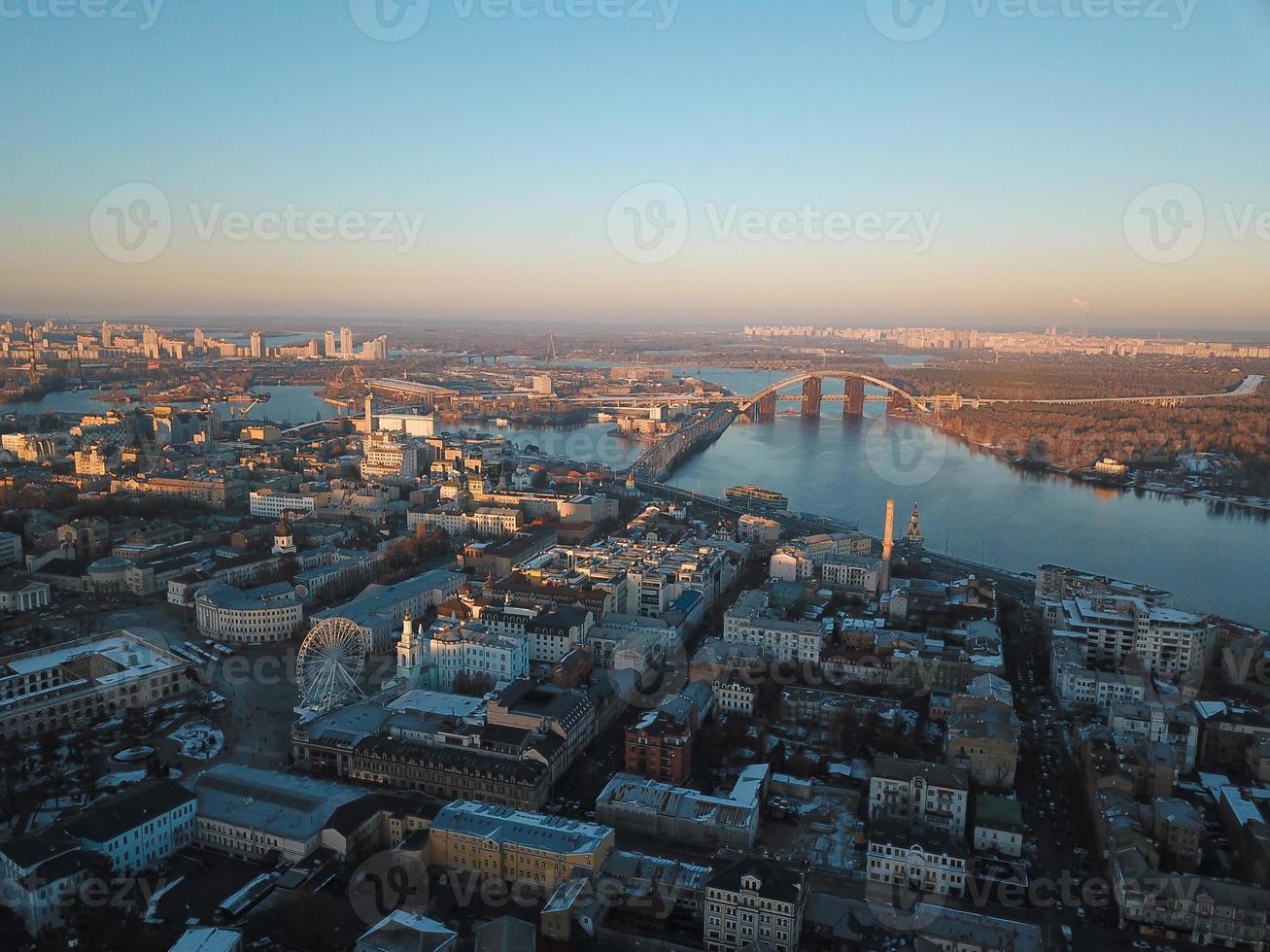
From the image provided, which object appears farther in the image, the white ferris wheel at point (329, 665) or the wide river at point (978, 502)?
the wide river at point (978, 502)

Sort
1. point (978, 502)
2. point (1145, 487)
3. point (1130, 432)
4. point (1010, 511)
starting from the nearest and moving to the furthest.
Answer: point (1010, 511)
point (978, 502)
point (1145, 487)
point (1130, 432)

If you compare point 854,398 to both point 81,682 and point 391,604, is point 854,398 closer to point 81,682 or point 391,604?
point 391,604

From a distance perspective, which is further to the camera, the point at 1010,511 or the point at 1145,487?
the point at 1145,487

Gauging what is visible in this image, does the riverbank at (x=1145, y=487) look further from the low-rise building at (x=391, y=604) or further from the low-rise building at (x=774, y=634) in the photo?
the low-rise building at (x=391, y=604)

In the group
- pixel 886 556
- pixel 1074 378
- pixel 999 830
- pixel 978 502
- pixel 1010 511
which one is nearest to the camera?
pixel 999 830

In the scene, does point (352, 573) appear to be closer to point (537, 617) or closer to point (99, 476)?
point (537, 617)

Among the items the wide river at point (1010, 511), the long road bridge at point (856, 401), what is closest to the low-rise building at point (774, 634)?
the wide river at point (1010, 511)

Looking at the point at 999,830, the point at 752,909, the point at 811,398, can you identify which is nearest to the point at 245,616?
the point at 752,909

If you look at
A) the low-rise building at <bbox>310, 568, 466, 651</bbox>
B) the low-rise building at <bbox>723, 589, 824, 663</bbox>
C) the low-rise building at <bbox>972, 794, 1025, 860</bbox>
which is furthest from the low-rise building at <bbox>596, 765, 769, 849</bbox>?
the low-rise building at <bbox>310, 568, 466, 651</bbox>
